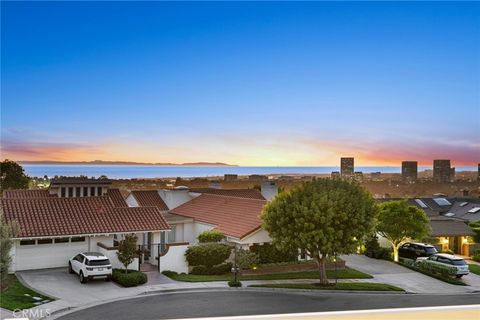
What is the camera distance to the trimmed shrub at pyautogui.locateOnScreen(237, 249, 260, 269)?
15375 millimetres

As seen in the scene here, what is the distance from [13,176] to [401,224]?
26218 millimetres

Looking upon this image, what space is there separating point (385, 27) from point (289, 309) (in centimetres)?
725

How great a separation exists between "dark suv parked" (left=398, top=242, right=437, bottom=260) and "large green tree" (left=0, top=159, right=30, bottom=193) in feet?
84.5

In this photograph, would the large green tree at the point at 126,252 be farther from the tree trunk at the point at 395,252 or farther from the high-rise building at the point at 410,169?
the tree trunk at the point at 395,252

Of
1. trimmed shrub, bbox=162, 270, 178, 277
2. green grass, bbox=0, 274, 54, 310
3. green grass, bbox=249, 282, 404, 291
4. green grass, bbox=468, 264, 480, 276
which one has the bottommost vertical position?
green grass, bbox=468, 264, 480, 276

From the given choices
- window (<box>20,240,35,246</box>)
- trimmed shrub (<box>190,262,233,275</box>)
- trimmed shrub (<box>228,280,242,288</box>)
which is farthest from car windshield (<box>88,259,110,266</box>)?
trimmed shrub (<box>228,280,242,288</box>)

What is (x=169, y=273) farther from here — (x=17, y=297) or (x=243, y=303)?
(x=17, y=297)

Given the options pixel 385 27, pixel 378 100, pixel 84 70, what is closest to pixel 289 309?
pixel 385 27

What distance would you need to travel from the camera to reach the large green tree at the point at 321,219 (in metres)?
14.6

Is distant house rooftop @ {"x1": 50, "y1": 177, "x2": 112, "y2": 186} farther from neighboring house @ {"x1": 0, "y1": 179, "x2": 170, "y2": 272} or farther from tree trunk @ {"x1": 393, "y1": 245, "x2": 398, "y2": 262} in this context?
tree trunk @ {"x1": 393, "y1": 245, "x2": 398, "y2": 262}

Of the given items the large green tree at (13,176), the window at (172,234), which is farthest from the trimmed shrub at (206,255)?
the large green tree at (13,176)

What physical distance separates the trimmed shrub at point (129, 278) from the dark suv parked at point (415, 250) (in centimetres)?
1364

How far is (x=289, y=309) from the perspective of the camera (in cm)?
1129

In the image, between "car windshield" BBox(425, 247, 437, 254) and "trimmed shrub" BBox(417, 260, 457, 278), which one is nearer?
"trimmed shrub" BBox(417, 260, 457, 278)
